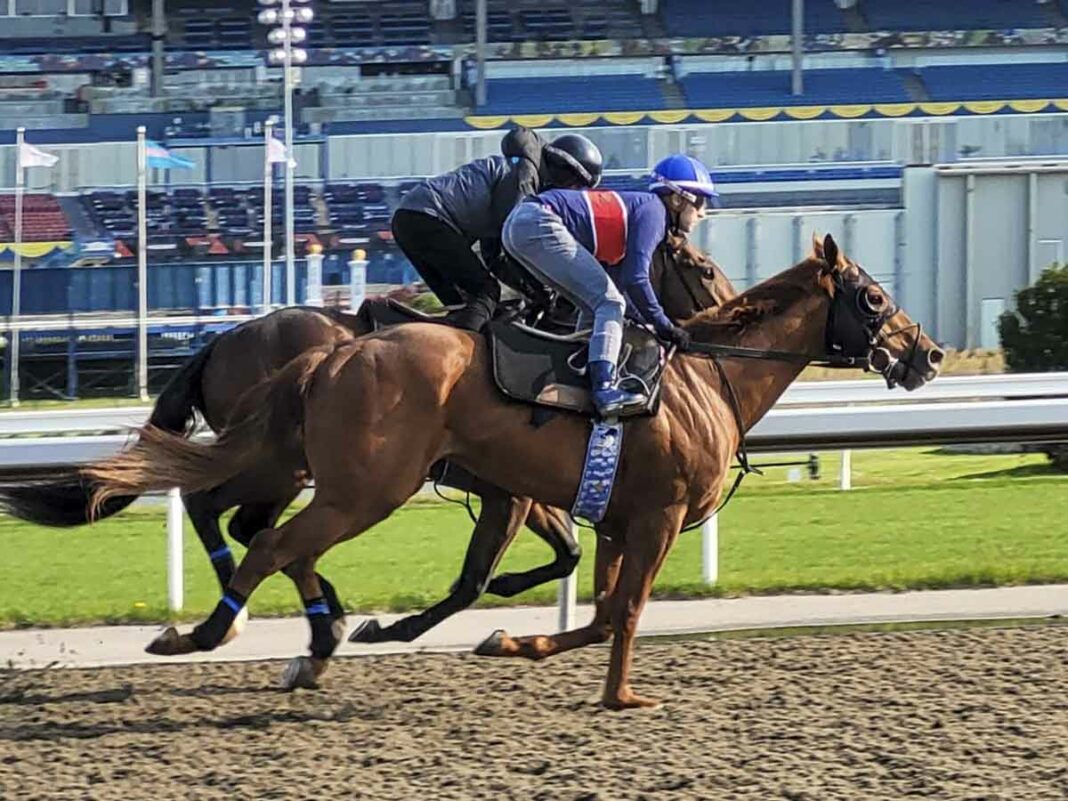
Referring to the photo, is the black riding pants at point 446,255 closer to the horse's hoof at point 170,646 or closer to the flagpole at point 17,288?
the horse's hoof at point 170,646

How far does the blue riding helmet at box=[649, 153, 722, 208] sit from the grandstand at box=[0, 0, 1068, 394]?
17649 millimetres

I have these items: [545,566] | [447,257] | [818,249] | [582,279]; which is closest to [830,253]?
[818,249]

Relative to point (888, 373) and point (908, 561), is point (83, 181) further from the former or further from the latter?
point (888, 373)

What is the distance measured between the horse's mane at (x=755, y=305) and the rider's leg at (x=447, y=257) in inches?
32.5

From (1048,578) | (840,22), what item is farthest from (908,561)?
(840,22)

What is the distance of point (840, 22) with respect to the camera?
1582 inches

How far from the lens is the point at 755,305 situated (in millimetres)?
6246

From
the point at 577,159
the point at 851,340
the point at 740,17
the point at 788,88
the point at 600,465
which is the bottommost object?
the point at 600,465

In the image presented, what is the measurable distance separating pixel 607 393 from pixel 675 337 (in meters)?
0.46

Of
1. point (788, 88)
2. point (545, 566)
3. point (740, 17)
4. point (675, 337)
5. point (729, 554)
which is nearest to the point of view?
point (675, 337)

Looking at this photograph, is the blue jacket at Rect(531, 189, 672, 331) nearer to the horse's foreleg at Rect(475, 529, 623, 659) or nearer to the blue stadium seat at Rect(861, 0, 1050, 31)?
the horse's foreleg at Rect(475, 529, 623, 659)

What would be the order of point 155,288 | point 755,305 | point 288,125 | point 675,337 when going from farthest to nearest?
point 155,288, point 288,125, point 755,305, point 675,337

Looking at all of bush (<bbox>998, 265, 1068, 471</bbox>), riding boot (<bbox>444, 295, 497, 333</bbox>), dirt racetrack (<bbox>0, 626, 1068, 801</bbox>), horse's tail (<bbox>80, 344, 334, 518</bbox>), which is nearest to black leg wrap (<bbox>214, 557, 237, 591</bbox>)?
dirt racetrack (<bbox>0, 626, 1068, 801</bbox>)

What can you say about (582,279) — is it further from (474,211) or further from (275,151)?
(275,151)
